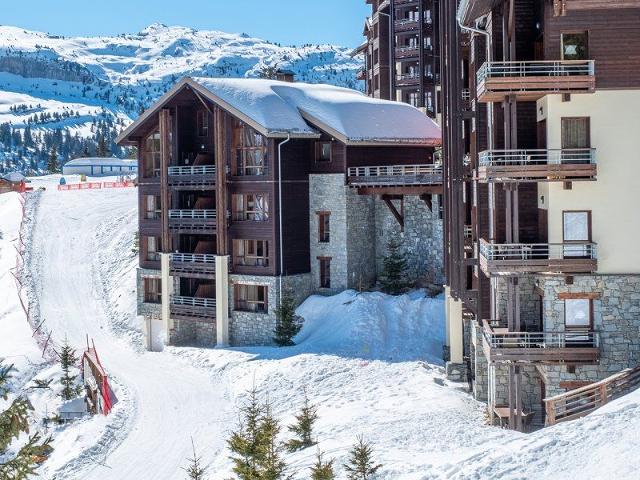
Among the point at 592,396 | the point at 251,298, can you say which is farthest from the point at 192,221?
the point at 592,396

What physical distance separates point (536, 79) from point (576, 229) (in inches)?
172

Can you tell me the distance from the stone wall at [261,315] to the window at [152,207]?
7087 mm

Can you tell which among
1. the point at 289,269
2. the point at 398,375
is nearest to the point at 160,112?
the point at 289,269

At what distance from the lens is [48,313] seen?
52281 millimetres

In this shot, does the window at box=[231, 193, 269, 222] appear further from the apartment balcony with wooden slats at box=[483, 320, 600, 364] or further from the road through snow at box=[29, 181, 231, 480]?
the apartment balcony with wooden slats at box=[483, 320, 600, 364]

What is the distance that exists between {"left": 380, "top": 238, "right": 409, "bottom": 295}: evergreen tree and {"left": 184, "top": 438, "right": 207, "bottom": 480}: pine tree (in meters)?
16.4

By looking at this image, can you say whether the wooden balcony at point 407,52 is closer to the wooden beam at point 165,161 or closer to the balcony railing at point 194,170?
the wooden beam at point 165,161

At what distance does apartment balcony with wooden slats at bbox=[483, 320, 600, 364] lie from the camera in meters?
24.9

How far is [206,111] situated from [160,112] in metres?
2.38

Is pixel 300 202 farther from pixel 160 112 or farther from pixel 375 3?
pixel 375 3

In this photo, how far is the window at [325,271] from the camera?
44844 millimetres

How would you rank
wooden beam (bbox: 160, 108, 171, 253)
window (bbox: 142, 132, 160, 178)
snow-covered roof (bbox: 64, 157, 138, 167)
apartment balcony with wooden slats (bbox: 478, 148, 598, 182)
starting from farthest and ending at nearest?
snow-covered roof (bbox: 64, 157, 138, 167), window (bbox: 142, 132, 160, 178), wooden beam (bbox: 160, 108, 171, 253), apartment balcony with wooden slats (bbox: 478, 148, 598, 182)

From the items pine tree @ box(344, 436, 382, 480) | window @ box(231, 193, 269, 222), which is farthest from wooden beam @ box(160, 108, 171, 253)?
pine tree @ box(344, 436, 382, 480)

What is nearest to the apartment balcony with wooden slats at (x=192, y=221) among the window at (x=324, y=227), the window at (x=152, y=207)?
the window at (x=152, y=207)
